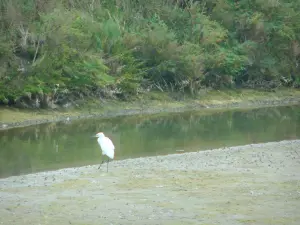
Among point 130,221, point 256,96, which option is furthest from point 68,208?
point 256,96

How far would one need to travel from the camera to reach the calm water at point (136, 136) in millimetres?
21625

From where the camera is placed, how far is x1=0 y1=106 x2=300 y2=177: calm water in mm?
21625

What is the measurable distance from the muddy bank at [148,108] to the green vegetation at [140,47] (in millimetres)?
874

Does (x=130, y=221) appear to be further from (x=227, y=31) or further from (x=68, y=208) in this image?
(x=227, y=31)

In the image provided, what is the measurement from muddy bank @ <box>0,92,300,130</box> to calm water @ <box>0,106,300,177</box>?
2.07 ft

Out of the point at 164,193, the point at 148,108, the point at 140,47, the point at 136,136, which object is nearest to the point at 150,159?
the point at 164,193

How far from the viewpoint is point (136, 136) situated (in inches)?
1057

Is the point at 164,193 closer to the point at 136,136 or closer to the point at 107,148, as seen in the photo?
the point at 107,148

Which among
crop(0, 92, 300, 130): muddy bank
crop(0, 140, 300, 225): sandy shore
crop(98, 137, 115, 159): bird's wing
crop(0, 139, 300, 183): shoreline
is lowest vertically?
crop(0, 92, 300, 130): muddy bank

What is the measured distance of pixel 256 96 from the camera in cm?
3988

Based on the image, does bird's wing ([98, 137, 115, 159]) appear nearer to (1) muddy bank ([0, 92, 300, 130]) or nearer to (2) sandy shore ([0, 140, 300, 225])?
(2) sandy shore ([0, 140, 300, 225])

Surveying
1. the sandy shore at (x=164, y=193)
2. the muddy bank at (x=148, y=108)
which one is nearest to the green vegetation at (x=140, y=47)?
the muddy bank at (x=148, y=108)

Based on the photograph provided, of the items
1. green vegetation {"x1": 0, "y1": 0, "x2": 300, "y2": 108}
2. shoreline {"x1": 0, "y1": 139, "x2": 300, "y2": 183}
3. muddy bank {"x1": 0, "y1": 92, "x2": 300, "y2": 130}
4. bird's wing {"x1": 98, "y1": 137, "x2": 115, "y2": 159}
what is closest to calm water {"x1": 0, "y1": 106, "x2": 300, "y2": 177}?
muddy bank {"x1": 0, "y1": 92, "x2": 300, "y2": 130}

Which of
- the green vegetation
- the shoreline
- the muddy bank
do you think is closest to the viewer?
the shoreline
